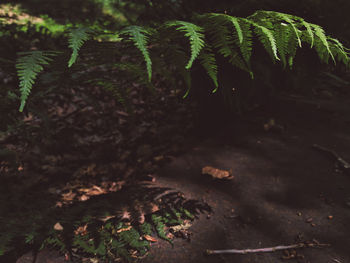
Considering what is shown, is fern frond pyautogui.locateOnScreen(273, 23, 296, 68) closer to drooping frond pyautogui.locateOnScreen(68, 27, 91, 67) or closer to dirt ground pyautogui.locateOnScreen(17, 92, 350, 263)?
drooping frond pyautogui.locateOnScreen(68, 27, 91, 67)

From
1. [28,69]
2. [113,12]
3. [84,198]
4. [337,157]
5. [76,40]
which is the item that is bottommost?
[84,198]

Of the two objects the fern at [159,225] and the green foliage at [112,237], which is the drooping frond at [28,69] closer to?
the green foliage at [112,237]

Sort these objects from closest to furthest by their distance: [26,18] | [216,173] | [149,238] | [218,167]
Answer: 1. [149,238]
2. [216,173]
3. [218,167]
4. [26,18]

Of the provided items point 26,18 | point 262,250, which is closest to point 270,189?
point 262,250

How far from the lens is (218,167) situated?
8.32 feet

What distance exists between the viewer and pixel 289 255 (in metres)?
1.61

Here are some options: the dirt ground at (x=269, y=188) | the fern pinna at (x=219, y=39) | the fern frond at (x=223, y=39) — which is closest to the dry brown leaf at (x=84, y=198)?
the dirt ground at (x=269, y=188)

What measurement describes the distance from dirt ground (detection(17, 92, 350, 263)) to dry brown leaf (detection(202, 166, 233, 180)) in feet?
0.16

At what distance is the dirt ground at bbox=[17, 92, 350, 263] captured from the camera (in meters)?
1.71

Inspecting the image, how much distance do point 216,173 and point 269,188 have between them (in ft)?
1.65

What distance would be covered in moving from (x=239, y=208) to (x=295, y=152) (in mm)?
1071

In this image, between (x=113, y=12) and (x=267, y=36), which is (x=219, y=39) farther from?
(x=113, y=12)

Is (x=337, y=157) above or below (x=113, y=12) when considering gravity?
below

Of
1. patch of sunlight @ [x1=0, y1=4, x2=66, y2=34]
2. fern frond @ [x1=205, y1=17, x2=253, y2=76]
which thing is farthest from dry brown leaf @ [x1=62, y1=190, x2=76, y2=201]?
patch of sunlight @ [x1=0, y1=4, x2=66, y2=34]
